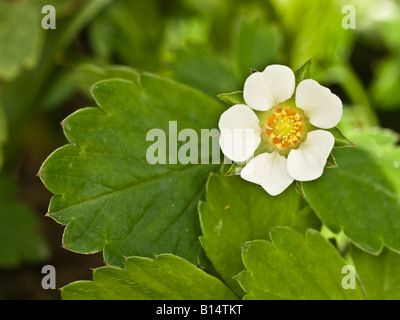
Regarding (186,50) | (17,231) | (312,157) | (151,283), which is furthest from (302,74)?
(17,231)

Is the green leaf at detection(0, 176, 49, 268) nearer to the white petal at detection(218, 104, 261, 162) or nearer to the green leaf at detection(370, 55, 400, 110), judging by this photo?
the white petal at detection(218, 104, 261, 162)

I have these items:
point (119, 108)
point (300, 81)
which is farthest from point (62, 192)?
point (300, 81)

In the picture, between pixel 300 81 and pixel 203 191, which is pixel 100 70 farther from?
pixel 300 81

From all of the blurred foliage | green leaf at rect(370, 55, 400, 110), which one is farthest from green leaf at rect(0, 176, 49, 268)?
green leaf at rect(370, 55, 400, 110)

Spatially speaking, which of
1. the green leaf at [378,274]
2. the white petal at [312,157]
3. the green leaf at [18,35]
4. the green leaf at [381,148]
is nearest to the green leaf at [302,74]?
the white petal at [312,157]

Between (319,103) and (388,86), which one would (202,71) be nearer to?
(319,103)
